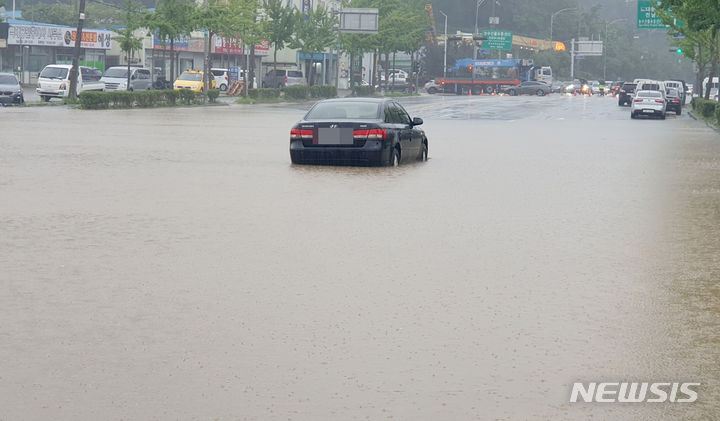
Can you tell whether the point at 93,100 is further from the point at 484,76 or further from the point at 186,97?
the point at 484,76

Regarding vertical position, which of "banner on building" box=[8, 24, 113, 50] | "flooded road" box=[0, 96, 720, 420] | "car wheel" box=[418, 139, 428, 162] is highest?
"banner on building" box=[8, 24, 113, 50]

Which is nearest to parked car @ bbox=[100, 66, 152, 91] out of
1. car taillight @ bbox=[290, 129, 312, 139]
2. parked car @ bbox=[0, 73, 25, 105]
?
parked car @ bbox=[0, 73, 25, 105]

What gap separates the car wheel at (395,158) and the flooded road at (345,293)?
6.90ft

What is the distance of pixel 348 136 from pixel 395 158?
4.59ft

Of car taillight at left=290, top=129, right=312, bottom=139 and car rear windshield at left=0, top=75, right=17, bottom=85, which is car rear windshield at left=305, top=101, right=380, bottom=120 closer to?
car taillight at left=290, top=129, right=312, bottom=139

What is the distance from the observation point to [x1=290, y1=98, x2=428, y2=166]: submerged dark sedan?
2033 cm

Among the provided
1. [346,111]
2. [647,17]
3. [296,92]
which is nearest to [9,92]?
[296,92]

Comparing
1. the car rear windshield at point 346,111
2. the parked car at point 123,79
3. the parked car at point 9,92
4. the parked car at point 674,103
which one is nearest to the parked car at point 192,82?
the parked car at point 123,79

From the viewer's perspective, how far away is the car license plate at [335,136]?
20312mm

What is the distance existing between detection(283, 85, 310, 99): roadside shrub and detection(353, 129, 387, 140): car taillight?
47.5m

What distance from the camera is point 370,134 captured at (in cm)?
2038

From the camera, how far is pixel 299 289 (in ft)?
29.3

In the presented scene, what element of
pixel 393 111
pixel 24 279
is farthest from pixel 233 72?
pixel 24 279

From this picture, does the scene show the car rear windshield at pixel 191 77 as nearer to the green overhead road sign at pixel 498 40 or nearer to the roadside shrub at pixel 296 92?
the roadside shrub at pixel 296 92
